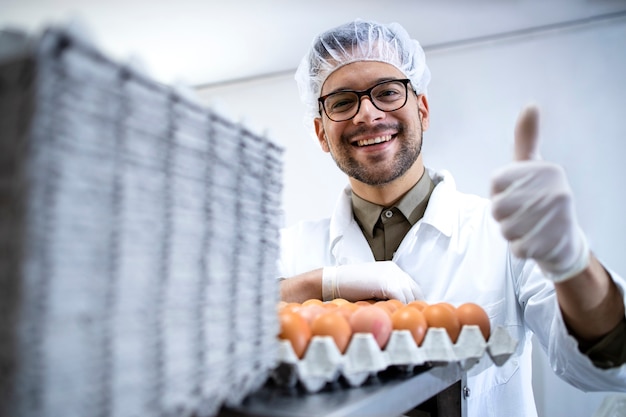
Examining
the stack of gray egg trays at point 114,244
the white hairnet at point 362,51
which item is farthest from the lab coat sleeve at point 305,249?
the stack of gray egg trays at point 114,244

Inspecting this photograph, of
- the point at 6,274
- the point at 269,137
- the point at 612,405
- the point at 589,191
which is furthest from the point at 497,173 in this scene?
the point at 589,191

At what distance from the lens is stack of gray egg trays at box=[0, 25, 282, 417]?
0.88 ft

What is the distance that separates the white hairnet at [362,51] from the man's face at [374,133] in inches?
1.0

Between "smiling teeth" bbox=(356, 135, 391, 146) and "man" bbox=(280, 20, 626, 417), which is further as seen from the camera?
"smiling teeth" bbox=(356, 135, 391, 146)

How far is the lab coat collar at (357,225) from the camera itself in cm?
120

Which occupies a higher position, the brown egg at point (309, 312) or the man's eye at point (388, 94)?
the man's eye at point (388, 94)

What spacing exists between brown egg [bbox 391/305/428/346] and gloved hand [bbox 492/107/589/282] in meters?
0.15

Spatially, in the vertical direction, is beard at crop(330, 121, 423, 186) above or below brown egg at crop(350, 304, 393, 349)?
above

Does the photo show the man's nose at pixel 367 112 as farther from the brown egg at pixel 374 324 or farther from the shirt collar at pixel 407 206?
the brown egg at pixel 374 324

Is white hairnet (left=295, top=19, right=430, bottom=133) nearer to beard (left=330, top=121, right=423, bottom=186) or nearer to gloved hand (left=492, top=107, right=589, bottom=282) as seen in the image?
beard (left=330, top=121, right=423, bottom=186)

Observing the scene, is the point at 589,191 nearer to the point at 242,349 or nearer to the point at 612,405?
the point at 612,405

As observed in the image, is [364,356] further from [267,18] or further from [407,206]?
[267,18]

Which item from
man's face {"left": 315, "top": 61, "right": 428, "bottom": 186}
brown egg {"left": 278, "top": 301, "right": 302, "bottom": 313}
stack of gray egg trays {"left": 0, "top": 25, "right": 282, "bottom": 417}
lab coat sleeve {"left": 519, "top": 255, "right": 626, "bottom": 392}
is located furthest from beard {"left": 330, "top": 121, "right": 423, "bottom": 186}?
stack of gray egg trays {"left": 0, "top": 25, "right": 282, "bottom": 417}

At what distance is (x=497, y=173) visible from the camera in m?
0.55
